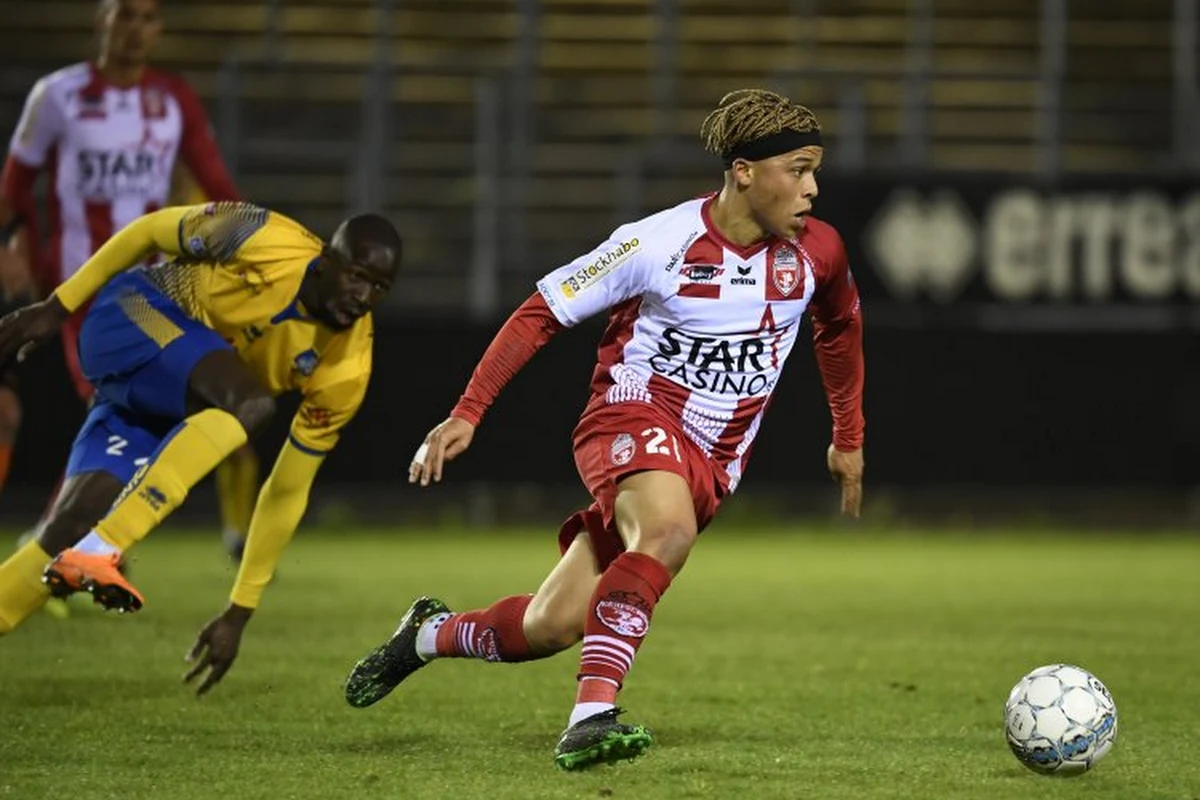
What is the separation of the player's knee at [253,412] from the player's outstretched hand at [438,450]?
3.42 ft

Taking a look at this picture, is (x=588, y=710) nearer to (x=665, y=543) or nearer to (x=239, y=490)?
(x=665, y=543)

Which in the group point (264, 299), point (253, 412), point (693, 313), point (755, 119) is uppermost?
point (755, 119)

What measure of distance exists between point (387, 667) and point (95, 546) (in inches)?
35.0

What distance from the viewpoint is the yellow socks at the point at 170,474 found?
558cm

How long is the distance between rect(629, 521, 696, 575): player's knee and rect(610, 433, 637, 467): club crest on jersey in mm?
250

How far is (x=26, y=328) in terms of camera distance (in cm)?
599

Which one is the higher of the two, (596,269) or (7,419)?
(596,269)

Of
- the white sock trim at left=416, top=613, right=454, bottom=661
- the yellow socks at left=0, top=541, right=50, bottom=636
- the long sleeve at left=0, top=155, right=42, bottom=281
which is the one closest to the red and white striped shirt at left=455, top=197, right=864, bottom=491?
the white sock trim at left=416, top=613, right=454, bottom=661

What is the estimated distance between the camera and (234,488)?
9.70m

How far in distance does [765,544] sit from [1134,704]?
667 centimetres

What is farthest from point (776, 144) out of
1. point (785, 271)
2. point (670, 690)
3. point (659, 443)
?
point (670, 690)

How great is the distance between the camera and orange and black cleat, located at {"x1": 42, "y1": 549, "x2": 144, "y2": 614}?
529cm

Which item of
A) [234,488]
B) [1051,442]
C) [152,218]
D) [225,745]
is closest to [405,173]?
[1051,442]

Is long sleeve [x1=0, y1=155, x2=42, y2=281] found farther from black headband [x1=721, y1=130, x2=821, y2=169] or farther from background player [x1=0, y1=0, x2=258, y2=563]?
black headband [x1=721, y1=130, x2=821, y2=169]
